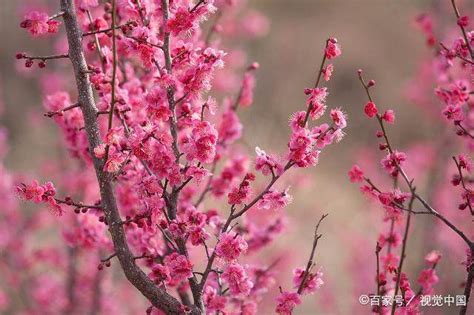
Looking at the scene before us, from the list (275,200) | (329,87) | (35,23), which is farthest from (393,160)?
(329,87)

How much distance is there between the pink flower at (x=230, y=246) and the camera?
224cm

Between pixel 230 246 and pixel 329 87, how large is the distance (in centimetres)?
1462

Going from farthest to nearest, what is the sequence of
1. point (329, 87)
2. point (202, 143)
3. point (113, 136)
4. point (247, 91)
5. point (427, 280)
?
point (329, 87) < point (247, 91) < point (427, 280) < point (202, 143) < point (113, 136)

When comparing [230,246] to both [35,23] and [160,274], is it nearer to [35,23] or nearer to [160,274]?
[160,274]

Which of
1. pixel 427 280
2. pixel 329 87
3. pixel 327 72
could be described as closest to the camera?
pixel 327 72

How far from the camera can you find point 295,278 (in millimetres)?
2541

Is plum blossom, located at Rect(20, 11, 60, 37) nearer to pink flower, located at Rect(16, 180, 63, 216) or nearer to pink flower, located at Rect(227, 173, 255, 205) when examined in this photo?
pink flower, located at Rect(16, 180, 63, 216)

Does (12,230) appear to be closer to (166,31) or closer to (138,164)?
(138,164)

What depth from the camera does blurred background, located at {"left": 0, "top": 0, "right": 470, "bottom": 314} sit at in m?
11.6

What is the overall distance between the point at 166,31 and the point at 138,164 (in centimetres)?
64

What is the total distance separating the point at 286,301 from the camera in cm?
241

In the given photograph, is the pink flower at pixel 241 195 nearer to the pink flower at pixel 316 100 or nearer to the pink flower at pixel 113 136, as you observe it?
the pink flower at pixel 316 100

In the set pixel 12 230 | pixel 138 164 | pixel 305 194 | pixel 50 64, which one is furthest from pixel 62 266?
pixel 305 194

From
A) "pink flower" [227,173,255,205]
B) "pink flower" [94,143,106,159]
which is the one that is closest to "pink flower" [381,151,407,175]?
"pink flower" [227,173,255,205]
